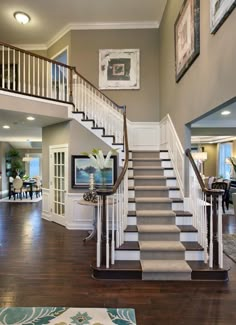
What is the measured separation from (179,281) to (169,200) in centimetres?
149

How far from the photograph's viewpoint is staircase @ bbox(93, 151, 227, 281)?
3.22 m

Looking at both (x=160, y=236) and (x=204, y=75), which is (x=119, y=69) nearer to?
(x=204, y=75)

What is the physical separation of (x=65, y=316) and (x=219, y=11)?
3630 mm

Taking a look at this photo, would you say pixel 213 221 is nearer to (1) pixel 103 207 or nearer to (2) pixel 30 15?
(1) pixel 103 207

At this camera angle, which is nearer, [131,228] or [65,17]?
[131,228]

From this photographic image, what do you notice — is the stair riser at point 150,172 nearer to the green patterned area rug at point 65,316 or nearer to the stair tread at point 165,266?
the stair tread at point 165,266

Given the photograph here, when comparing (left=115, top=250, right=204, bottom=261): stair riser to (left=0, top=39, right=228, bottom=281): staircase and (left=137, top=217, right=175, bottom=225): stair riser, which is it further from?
(left=137, top=217, right=175, bottom=225): stair riser

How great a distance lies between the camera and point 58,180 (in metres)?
6.54

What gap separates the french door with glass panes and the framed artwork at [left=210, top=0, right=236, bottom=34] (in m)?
4.20

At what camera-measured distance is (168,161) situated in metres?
5.39

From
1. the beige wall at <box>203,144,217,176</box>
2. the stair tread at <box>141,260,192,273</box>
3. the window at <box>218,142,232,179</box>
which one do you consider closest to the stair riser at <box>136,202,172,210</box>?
the stair tread at <box>141,260,192,273</box>

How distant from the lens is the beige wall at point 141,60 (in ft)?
23.1

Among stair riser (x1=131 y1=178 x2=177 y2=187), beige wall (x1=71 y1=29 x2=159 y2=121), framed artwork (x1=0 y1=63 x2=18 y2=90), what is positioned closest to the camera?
stair riser (x1=131 y1=178 x2=177 y2=187)

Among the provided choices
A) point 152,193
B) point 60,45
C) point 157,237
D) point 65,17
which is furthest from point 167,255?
point 60,45
